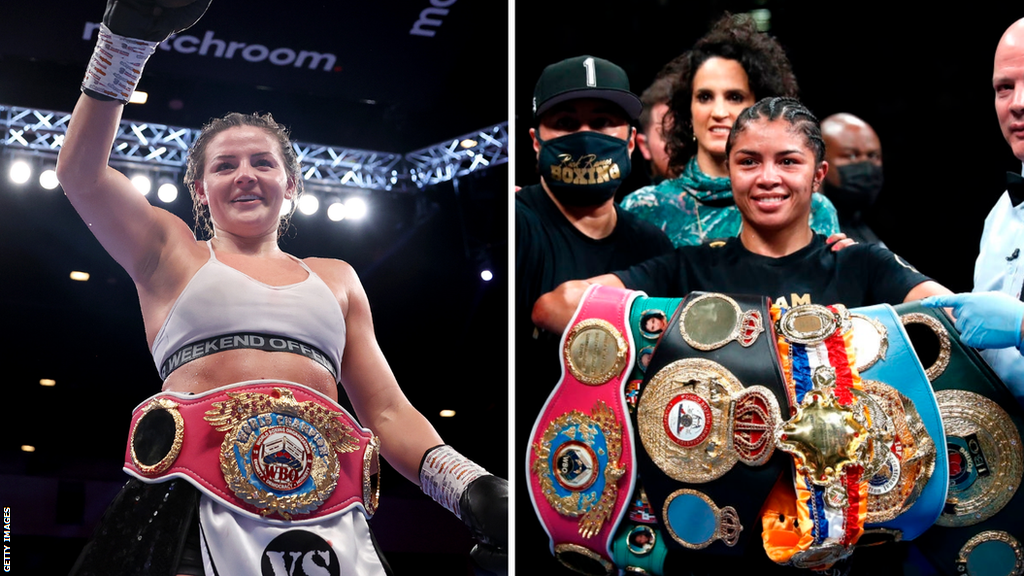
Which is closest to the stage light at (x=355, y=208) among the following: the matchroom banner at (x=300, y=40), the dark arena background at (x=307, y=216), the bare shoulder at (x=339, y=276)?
the dark arena background at (x=307, y=216)

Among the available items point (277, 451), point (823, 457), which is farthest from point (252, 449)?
point (823, 457)

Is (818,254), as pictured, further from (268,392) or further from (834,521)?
(268,392)

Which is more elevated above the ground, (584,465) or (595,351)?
(595,351)

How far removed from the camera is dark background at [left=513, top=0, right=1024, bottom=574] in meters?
2.92

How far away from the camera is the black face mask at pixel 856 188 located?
3016 millimetres

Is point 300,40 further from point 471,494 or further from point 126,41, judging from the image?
point 471,494

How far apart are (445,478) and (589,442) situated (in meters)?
0.43

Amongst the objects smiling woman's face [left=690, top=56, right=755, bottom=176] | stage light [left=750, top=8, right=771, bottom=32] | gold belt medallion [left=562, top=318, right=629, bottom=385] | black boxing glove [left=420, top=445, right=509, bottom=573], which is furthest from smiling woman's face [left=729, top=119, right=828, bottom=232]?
black boxing glove [left=420, top=445, right=509, bottom=573]

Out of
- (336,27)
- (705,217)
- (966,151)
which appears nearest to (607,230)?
(705,217)

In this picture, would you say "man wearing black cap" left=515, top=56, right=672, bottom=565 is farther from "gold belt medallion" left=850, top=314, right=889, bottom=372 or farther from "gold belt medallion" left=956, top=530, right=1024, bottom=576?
"gold belt medallion" left=956, top=530, right=1024, bottom=576

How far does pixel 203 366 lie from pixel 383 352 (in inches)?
19.3

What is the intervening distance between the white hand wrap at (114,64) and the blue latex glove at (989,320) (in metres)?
1.97

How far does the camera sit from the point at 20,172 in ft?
7.98

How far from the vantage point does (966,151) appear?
2.97 meters
